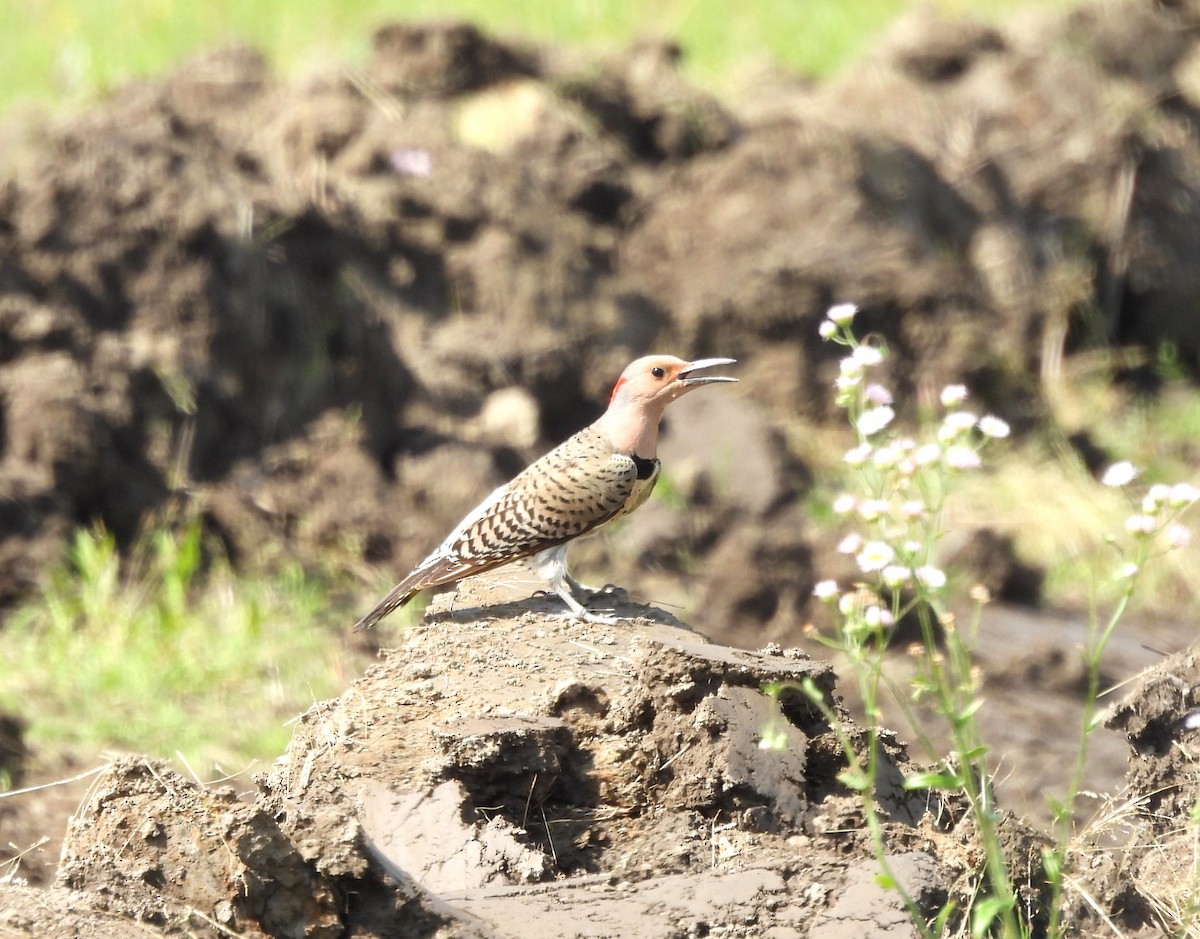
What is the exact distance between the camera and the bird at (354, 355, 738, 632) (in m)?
5.66

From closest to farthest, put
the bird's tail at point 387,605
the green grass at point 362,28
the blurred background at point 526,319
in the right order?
the bird's tail at point 387,605 < the blurred background at point 526,319 < the green grass at point 362,28

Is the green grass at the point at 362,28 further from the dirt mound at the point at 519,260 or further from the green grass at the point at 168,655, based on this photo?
the green grass at the point at 168,655

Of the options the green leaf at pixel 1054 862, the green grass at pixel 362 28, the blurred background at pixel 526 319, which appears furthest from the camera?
the green grass at pixel 362 28

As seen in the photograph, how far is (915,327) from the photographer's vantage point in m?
10.9

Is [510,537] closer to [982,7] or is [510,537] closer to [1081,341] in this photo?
[1081,341]

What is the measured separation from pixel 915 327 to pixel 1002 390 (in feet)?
2.57

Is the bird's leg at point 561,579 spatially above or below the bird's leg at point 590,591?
above

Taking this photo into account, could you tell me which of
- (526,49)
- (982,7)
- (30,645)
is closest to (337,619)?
(30,645)

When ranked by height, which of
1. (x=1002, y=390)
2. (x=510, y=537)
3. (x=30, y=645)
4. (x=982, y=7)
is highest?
(x=982, y=7)

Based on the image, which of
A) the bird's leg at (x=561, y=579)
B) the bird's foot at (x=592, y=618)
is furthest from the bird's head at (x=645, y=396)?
the bird's foot at (x=592, y=618)

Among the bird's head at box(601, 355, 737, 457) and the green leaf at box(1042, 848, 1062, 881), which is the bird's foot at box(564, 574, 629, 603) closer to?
the bird's head at box(601, 355, 737, 457)

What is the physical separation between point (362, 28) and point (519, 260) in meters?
4.73

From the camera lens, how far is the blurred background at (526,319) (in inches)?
313

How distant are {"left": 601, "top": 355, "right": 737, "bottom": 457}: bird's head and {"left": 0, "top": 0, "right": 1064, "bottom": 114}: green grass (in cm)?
681
